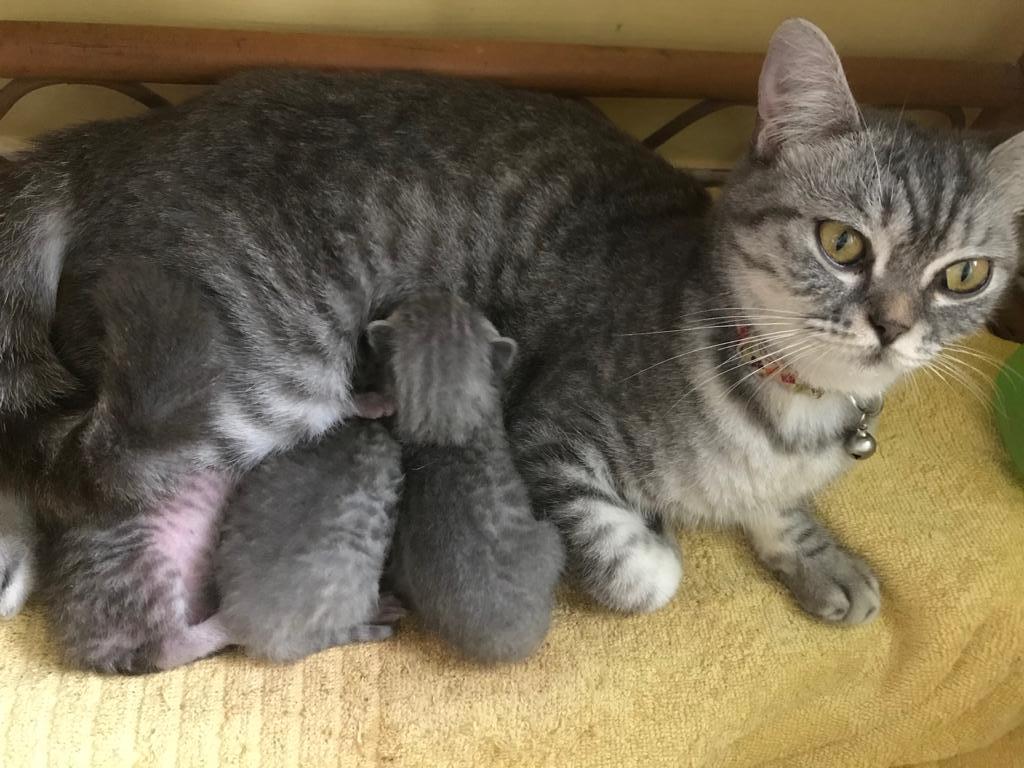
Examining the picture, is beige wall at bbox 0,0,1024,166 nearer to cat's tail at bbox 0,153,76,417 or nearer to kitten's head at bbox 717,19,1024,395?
cat's tail at bbox 0,153,76,417

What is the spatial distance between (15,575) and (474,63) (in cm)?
105

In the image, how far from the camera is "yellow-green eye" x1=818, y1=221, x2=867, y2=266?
983 millimetres

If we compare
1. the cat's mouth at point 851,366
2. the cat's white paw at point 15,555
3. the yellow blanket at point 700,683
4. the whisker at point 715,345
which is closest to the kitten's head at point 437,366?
the whisker at point 715,345

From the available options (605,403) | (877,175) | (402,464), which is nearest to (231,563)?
(402,464)

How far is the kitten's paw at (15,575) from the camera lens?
3.82 feet

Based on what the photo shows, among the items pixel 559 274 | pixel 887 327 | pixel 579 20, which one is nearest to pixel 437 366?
pixel 559 274

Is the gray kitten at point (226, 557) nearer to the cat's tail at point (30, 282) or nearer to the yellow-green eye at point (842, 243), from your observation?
the cat's tail at point (30, 282)

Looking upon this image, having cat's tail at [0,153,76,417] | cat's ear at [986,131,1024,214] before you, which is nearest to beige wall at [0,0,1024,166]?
cat's tail at [0,153,76,417]

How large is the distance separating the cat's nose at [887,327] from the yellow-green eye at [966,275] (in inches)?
4.1

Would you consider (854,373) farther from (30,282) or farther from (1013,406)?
(30,282)

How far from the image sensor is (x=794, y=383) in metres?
1.09

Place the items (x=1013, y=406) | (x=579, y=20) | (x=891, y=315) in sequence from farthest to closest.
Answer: (x=579, y=20), (x=1013, y=406), (x=891, y=315)

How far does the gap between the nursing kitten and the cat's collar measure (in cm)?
51

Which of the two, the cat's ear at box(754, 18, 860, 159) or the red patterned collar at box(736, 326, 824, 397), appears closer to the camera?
the cat's ear at box(754, 18, 860, 159)
